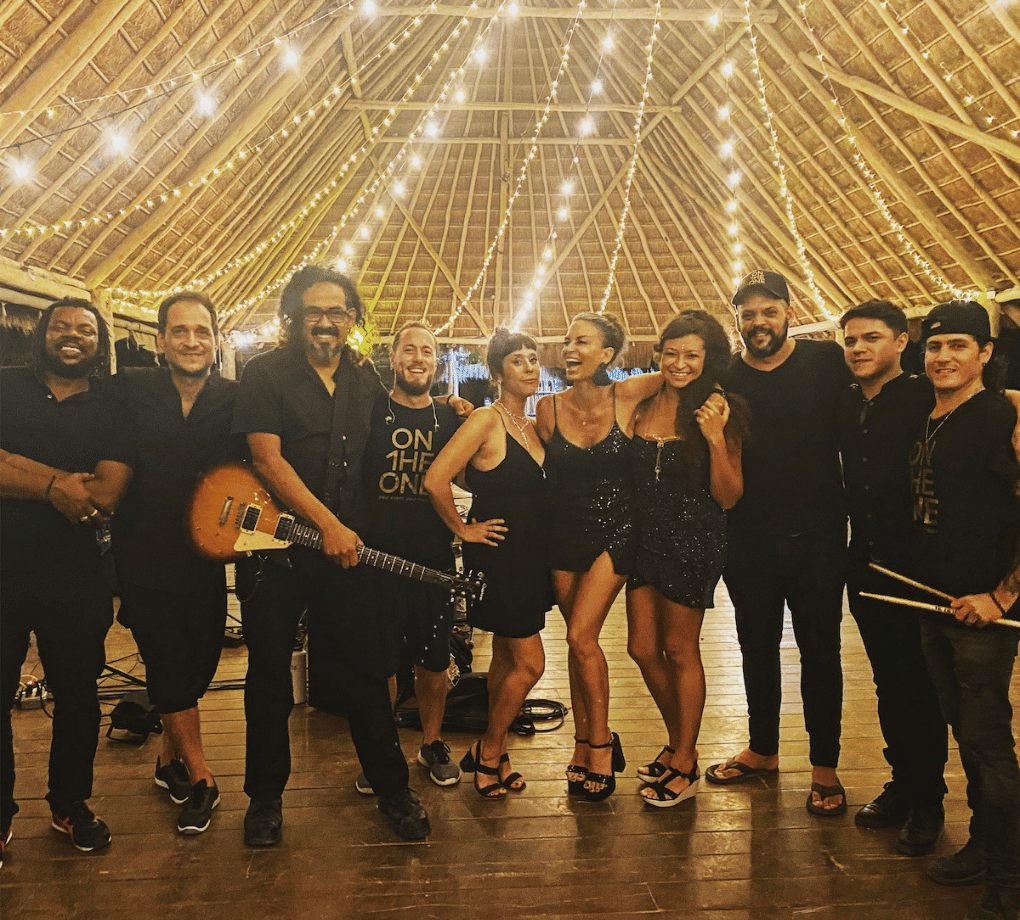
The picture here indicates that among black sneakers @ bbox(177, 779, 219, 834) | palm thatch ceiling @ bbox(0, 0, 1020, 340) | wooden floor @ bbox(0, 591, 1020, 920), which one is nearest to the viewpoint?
wooden floor @ bbox(0, 591, 1020, 920)

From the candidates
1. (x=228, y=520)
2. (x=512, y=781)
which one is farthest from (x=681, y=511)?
(x=228, y=520)

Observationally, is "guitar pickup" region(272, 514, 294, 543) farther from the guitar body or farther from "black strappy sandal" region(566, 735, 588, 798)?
"black strappy sandal" region(566, 735, 588, 798)

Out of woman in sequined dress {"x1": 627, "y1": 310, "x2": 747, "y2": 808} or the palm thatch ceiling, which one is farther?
the palm thatch ceiling

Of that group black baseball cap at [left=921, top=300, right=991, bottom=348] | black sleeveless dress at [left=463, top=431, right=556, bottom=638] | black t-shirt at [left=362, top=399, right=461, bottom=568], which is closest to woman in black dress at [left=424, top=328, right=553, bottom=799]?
black sleeveless dress at [left=463, top=431, right=556, bottom=638]

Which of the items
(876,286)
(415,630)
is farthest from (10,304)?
(876,286)

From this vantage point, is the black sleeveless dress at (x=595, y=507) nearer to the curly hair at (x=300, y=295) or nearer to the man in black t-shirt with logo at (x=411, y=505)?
the man in black t-shirt with logo at (x=411, y=505)

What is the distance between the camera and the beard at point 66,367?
245 centimetres

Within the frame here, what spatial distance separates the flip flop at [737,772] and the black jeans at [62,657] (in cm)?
210

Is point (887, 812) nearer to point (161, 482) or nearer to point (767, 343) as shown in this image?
point (767, 343)

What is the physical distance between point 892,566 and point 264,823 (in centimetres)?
210

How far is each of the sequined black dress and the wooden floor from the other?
0.76 m

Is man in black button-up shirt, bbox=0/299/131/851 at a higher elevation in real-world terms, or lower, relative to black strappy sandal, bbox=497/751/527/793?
higher

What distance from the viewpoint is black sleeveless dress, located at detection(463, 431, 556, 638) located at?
2729mm

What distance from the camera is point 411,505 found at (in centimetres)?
279
